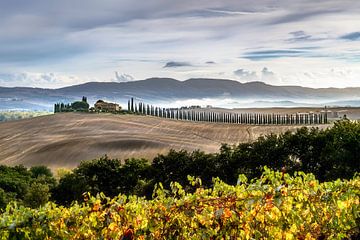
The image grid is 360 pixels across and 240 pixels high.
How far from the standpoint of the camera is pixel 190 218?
8914 millimetres

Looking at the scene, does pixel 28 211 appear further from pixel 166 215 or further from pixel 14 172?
pixel 14 172

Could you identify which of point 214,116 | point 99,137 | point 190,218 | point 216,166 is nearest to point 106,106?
point 214,116

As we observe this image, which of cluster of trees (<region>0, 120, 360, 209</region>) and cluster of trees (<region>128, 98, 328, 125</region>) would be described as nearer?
cluster of trees (<region>0, 120, 360, 209</region>)

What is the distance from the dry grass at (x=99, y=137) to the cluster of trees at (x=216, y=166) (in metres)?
30.2

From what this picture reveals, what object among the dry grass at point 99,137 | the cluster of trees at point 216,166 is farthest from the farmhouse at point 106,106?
the cluster of trees at point 216,166

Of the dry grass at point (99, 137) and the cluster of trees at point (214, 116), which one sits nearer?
the dry grass at point (99, 137)

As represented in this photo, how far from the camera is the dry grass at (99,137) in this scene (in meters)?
76.5

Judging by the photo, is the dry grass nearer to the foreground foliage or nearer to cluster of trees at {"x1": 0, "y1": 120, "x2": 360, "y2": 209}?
cluster of trees at {"x1": 0, "y1": 120, "x2": 360, "y2": 209}

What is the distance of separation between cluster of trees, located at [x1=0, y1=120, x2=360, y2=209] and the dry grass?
30209mm

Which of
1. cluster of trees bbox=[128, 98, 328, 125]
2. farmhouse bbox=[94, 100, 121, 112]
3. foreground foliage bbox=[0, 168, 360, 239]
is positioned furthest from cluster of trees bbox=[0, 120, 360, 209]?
cluster of trees bbox=[128, 98, 328, 125]

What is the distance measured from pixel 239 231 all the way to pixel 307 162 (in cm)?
2763

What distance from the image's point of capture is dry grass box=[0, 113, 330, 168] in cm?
7650

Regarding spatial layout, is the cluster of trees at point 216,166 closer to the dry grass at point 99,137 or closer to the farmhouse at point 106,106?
the dry grass at point 99,137

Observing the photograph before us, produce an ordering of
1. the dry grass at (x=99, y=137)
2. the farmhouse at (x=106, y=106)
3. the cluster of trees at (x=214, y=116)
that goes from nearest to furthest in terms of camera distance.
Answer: the dry grass at (x=99, y=137) < the farmhouse at (x=106, y=106) < the cluster of trees at (x=214, y=116)
